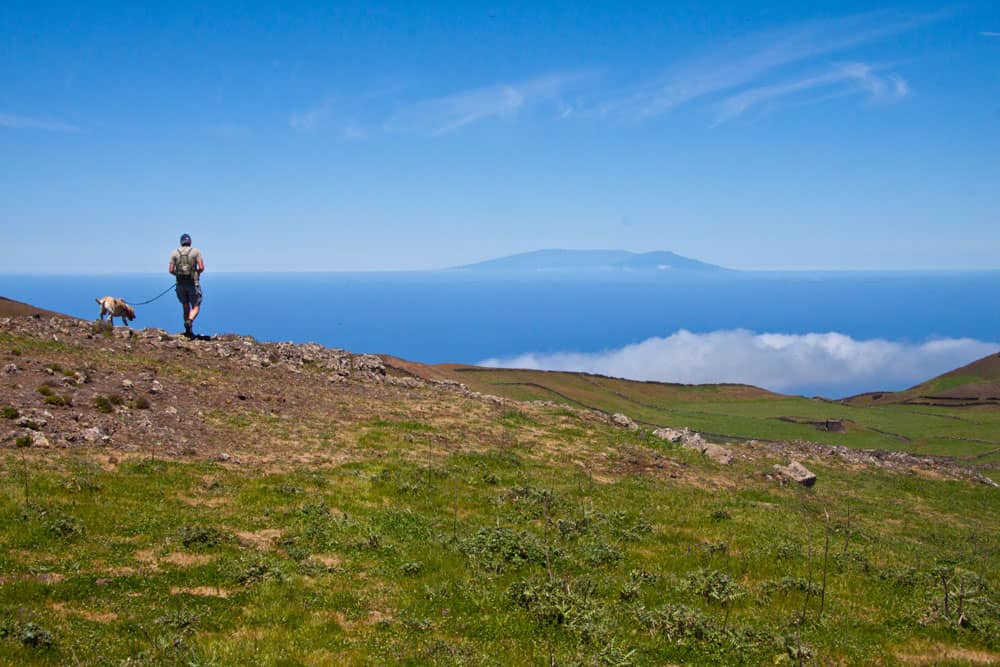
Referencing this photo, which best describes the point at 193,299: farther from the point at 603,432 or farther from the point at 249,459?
the point at 603,432

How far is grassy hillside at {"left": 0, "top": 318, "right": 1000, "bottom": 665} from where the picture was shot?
10.3m

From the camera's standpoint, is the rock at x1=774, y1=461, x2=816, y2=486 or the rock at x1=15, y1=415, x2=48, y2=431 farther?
the rock at x1=774, y1=461, x2=816, y2=486

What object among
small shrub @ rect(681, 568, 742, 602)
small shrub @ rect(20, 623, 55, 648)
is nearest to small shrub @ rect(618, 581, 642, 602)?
small shrub @ rect(681, 568, 742, 602)

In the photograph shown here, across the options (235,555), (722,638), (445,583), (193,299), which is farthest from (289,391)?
(722,638)

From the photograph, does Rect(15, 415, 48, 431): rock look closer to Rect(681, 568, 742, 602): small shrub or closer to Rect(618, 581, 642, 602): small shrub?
Rect(618, 581, 642, 602): small shrub

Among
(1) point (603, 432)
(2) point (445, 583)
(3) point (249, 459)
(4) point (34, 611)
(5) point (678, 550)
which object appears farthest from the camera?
(1) point (603, 432)

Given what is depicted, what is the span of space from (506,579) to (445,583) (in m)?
1.44

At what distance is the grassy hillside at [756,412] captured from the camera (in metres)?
70.0

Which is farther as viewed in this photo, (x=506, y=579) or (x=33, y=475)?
(x=33, y=475)

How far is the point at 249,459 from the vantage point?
20422 millimetres

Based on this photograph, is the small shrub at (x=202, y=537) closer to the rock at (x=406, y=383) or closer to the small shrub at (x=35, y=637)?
the small shrub at (x=35, y=637)

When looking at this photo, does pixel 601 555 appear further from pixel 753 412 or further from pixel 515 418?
pixel 753 412

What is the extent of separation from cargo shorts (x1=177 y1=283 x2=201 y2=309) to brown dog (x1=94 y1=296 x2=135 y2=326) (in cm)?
465

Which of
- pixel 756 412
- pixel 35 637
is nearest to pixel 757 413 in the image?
pixel 756 412
